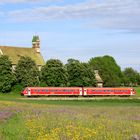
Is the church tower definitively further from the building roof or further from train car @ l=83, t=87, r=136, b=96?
train car @ l=83, t=87, r=136, b=96

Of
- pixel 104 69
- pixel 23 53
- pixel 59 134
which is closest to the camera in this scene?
pixel 59 134

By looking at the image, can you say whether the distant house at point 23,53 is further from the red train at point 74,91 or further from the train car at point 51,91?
the red train at point 74,91

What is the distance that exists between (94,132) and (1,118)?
809 cm

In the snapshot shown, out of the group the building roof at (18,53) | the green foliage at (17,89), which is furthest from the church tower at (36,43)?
the green foliage at (17,89)

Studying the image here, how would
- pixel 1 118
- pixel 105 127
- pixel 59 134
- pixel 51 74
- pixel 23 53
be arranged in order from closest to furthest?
pixel 59 134 < pixel 105 127 < pixel 1 118 < pixel 51 74 < pixel 23 53

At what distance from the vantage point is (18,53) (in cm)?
13362

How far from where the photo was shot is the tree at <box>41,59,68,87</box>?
358ft

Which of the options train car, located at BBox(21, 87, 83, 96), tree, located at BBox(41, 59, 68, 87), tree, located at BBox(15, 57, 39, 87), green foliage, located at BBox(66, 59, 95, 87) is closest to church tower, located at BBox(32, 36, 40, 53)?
green foliage, located at BBox(66, 59, 95, 87)

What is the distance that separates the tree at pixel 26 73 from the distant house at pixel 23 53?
1715 centimetres

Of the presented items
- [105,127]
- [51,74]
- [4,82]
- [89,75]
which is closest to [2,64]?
[4,82]

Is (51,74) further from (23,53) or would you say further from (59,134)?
(59,134)

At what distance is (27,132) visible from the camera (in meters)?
14.6

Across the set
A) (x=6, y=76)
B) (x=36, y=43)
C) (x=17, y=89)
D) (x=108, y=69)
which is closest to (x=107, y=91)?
(x=17, y=89)

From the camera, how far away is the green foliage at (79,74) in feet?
375
